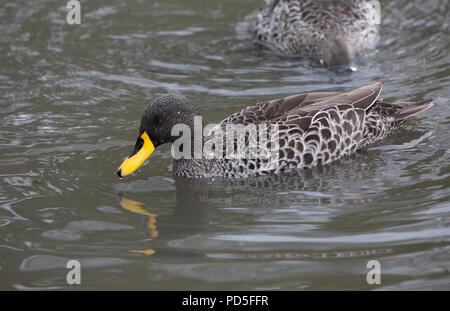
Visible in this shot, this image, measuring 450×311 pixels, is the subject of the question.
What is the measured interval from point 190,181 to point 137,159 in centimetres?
67

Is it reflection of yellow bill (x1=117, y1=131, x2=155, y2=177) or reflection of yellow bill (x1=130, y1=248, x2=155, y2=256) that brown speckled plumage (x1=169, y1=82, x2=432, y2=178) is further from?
reflection of yellow bill (x1=130, y1=248, x2=155, y2=256)

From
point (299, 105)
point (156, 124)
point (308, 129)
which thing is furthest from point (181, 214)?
point (299, 105)

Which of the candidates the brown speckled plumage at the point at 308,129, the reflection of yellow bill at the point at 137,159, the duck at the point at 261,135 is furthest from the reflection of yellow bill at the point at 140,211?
the brown speckled plumage at the point at 308,129

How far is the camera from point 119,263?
5754 mm

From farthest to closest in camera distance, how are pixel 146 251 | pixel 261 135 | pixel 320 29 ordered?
pixel 320 29
pixel 261 135
pixel 146 251

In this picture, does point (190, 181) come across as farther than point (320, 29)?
No

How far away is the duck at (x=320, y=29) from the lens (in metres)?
10.6

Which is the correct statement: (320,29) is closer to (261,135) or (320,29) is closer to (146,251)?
(261,135)

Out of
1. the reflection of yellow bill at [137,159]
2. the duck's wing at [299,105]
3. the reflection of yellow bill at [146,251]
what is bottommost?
the reflection of yellow bill at [146,251]

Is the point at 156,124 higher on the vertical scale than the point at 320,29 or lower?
lower

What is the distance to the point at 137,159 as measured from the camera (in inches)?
282

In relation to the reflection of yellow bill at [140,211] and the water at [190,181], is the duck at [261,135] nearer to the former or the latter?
the water at [190,181]

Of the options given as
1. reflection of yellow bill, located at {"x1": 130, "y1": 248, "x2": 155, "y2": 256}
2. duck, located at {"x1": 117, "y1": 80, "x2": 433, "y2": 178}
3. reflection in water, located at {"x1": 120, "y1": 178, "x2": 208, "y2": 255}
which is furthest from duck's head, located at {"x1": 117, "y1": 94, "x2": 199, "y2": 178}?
reflection of yellow bill, located at {"x1": 130, "y1": 248, "x2": 155, "y2": 256}

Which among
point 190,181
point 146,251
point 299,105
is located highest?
point 299,105
